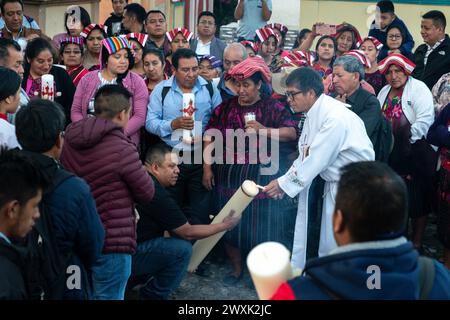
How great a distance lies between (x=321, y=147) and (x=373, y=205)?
263 centimetres

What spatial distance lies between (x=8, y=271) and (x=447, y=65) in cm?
628

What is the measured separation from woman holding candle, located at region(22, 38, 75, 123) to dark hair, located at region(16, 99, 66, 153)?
2.62 m

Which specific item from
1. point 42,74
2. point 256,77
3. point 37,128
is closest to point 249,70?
point 256,77

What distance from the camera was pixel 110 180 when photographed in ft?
12.7

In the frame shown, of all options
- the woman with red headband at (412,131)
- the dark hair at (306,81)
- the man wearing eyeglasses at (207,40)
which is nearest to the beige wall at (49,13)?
the man wearing eyeglasses at (207,40)

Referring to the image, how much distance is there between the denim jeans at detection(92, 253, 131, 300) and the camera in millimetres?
3967

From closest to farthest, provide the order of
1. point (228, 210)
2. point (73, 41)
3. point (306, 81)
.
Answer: point (306, 81)
point (228, 210)
point (73, 41)

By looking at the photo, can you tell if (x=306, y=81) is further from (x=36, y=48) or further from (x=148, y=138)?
(x=36, y=48)

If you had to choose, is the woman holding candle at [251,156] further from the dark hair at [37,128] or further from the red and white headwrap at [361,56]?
the dark hair at [37,128]

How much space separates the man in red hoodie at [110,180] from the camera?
3.83m

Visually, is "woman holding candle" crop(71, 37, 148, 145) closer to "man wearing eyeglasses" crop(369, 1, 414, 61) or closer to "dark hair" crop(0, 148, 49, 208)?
Answer: "dark hair" crop(0, 148, 49, 208)

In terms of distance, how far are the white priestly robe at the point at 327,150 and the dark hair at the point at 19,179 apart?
8.01 ft
